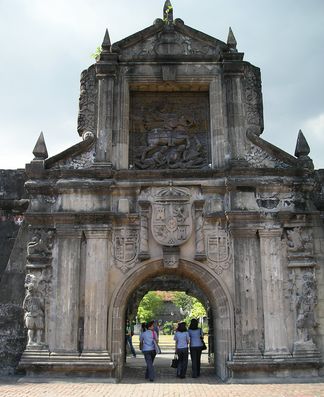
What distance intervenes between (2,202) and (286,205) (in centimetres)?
728

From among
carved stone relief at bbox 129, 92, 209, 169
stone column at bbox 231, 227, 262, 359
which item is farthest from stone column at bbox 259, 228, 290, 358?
carved stone relief at bbox 129, 92, 209, 169

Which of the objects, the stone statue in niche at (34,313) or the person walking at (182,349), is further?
the person walking at (182,349)

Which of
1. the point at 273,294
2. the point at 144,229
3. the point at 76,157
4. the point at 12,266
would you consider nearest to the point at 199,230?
the point at 144,229

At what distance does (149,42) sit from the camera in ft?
42.5

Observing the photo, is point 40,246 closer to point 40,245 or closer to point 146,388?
point 40,245

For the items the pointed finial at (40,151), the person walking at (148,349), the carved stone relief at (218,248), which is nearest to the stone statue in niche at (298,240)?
the carved stone relief at (218,248)

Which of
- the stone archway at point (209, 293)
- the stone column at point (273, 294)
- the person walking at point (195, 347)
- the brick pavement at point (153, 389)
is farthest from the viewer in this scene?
the person walking at point (195, 347)

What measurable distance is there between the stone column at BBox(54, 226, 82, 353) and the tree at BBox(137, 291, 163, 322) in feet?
111

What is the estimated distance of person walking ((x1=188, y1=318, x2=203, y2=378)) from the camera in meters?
11.7

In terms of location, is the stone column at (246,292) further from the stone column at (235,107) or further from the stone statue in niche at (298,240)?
the stone column at (235,107)

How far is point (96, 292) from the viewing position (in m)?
11.0

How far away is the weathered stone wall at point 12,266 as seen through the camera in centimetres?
1105

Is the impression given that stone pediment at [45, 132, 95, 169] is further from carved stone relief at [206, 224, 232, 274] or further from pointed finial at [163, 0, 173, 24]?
pointed finial at [163, 0, 173, 24]

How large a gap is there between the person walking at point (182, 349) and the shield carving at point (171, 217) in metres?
2.33
